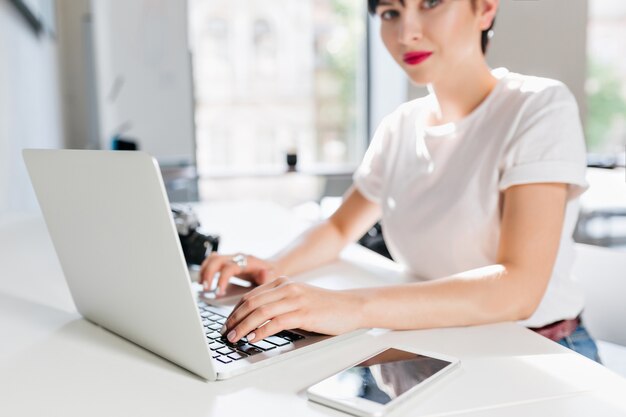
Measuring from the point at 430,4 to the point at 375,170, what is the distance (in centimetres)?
35

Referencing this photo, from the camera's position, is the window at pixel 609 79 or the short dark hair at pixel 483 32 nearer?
the short dark hair at pixel 483 32

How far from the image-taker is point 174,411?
18.7 inches

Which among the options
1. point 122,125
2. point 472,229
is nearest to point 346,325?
point 472,229

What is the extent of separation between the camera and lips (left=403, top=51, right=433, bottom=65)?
1.03 m

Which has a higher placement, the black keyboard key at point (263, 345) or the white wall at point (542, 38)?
the white wall at point (542, 38)

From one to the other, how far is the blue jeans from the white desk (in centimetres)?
30

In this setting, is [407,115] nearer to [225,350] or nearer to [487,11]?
[487,11]

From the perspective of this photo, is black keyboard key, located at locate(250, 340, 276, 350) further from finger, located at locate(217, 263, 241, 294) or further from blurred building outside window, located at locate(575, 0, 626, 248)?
blurred building outside window, located at locate(575, 0, 626, 248)

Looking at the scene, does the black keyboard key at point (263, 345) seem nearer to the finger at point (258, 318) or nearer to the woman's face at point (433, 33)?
the finger at point (258, 318)

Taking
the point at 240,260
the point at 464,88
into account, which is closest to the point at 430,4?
the point at 464,88

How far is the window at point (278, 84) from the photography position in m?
3.81

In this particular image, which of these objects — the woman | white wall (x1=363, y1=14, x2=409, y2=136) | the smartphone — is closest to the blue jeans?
the woman

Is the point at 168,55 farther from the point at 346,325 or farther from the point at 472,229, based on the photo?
the point at 346,325

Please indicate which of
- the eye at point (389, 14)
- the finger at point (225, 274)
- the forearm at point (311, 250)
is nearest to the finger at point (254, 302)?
the finger at point (225, 274)
